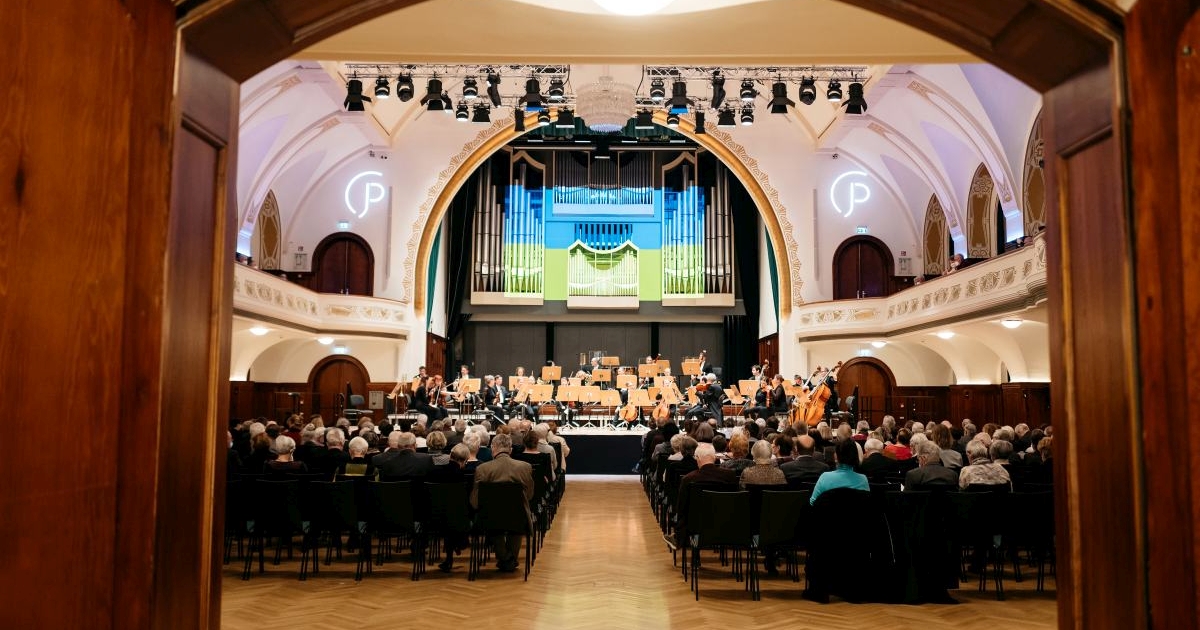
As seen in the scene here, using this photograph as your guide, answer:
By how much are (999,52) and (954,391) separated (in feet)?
51.7

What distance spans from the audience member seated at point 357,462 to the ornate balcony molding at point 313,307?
252 inches

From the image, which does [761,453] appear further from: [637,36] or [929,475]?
[637,36]

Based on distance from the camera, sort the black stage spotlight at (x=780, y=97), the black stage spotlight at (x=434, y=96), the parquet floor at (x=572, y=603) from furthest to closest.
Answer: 1. the black stage spotlight at (x=780, y=97)
2. the black stage spotlight at (x=434, y=96)
3. the parquet floor at (x=572, y=603)

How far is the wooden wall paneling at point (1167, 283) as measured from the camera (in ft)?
7.36

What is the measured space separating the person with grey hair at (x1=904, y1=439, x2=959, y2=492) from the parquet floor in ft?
2.46

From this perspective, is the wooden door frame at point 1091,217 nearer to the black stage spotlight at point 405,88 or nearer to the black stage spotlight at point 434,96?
the black stage spotlight at point 405,88

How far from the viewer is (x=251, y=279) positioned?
13.8 metres

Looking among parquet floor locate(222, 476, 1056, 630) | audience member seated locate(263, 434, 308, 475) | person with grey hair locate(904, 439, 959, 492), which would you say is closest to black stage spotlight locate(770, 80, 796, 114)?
person with grey hair locate(904, 439, 959, 492)

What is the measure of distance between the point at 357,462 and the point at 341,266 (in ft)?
41.6

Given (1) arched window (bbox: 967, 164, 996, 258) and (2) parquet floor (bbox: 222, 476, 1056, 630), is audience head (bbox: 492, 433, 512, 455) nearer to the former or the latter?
(2) parquet floor (bbox: 222, 476, 1056, 630)

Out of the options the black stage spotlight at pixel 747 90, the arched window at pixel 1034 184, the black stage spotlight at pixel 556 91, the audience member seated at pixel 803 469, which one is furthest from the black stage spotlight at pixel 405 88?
the arched window at pixel 1034 184

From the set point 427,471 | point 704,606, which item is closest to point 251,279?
point 427,471

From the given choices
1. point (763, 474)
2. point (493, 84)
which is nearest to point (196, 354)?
point (763, 474)

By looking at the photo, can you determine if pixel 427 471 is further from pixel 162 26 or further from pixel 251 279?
pixel 251 279
